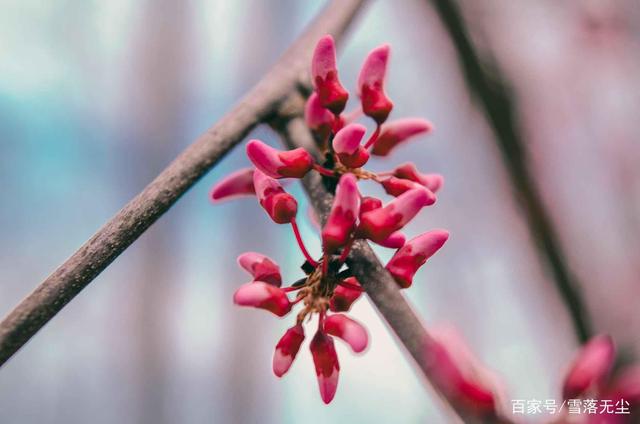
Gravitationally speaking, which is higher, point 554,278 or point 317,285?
point 554,278

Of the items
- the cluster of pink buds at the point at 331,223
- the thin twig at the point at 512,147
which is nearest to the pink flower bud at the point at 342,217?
the cluster of pink buds at the point at 331,223

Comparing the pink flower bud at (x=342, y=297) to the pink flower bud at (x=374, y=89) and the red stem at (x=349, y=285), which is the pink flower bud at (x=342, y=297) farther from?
the pink flower bud at (x=374, y=89)

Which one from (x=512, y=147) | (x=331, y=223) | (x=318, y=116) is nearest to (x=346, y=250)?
(x=331, y=223)

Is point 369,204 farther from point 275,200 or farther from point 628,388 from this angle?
point 628,388

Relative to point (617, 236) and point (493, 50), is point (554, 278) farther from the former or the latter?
point (493, 50)

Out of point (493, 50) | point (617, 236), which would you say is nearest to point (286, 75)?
point (493, 50)

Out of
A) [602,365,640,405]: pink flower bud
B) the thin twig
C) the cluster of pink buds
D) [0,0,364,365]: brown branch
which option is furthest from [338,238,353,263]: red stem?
the thin twig
